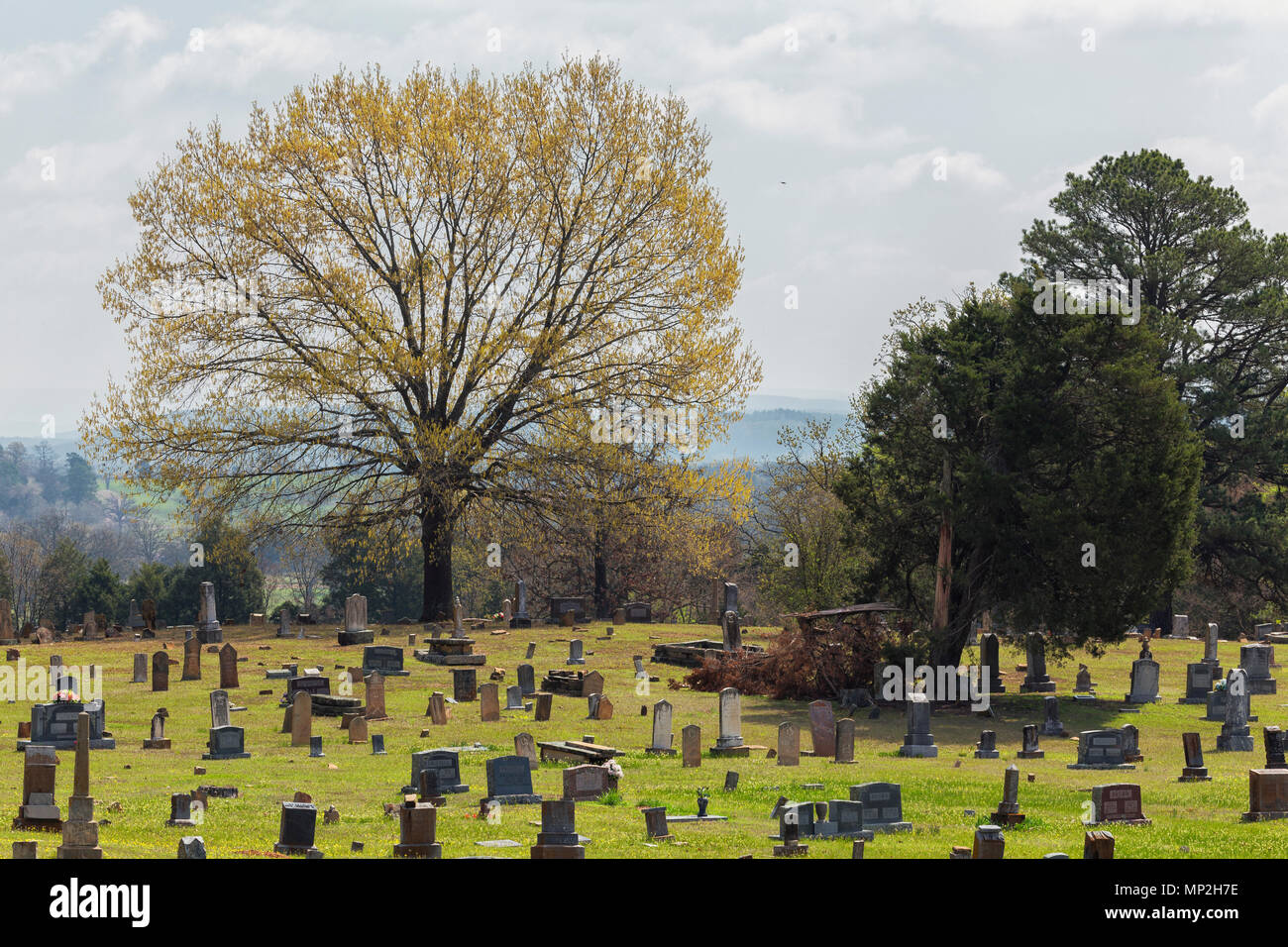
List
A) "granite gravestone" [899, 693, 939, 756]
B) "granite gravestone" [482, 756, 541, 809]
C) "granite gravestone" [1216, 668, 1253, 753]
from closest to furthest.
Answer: "granite gravestone" [482, 756, 541, 809] < "granite gravestone" [899, 693, 939, 756] < "granite gravestone" [1216, 668, 1253, 753]

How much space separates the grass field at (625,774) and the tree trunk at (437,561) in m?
6.89

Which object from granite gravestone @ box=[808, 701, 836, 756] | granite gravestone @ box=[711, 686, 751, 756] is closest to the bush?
granite gravestone @ box=[808, 701, 836, 756]

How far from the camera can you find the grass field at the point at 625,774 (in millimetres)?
15211

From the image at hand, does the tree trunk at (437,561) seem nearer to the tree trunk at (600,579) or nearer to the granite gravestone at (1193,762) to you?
the tree trunk at (600,579)

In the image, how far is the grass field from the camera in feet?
49.9

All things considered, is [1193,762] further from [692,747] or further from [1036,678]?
[1036,678]

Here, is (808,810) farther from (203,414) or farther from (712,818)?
(203,414)

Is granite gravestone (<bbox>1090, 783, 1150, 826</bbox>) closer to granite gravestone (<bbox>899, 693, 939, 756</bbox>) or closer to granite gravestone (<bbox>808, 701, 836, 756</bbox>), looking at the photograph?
granite gravestone (<bbox>808, 701, 836, 756</bbox>)

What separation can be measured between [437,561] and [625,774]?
24.3 m

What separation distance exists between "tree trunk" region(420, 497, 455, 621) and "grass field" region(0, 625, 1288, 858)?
22.6 feet

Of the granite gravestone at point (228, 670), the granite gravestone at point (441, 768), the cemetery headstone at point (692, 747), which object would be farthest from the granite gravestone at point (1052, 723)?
the granite gravestone at point (228, 670)

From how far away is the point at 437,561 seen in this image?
4478cm
